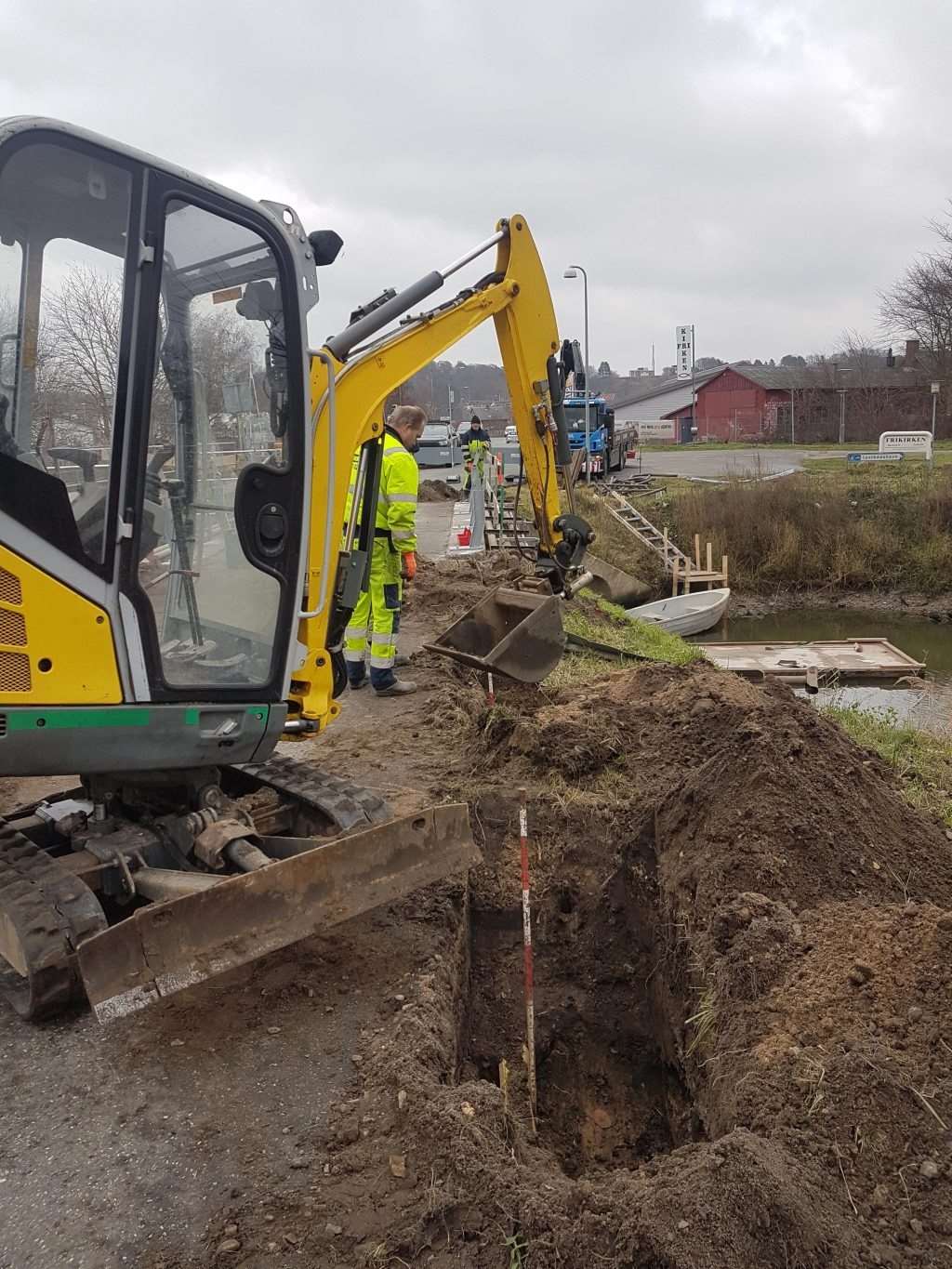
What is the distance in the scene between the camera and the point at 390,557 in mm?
7102

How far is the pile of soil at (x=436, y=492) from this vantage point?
27031 mm

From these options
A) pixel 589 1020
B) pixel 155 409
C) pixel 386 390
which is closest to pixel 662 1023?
pixel 589 1020

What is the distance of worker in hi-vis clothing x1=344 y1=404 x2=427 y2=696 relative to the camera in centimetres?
686

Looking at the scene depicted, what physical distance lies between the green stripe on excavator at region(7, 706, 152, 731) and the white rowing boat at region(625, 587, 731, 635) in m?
15.1

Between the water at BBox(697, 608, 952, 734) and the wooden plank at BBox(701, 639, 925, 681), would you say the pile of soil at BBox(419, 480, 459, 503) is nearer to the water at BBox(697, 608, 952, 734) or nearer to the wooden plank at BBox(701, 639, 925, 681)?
the water at BBox(697, 608, 952, 734)

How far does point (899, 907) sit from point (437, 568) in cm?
1045

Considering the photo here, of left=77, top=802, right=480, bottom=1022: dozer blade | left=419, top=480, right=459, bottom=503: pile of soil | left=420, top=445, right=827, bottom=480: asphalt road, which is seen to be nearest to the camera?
left=77, top=802, right=480, bottom=1022: dozer blade

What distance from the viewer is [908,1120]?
2746mm

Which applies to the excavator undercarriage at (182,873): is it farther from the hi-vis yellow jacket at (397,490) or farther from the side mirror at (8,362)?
the hi-vis yellow jacket at (397,490)

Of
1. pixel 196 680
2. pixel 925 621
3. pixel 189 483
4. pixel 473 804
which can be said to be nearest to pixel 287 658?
pixel 196 680

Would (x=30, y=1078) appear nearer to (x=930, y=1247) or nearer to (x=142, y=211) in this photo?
(x=930, y=1247)

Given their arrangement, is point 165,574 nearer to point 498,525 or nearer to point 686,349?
point 498,525

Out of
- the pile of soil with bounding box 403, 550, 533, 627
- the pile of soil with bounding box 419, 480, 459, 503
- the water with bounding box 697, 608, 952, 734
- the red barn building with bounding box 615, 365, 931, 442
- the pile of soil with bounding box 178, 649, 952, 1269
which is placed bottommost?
the water with bounding box 697, 608, 952, 734

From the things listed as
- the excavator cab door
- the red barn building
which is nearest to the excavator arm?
the excavator cab door
